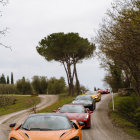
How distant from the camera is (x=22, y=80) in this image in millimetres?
69625

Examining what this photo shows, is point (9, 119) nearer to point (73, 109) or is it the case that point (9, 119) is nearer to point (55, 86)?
point (73, 109)

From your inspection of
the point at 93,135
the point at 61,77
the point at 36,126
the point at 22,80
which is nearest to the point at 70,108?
the point at 93,135

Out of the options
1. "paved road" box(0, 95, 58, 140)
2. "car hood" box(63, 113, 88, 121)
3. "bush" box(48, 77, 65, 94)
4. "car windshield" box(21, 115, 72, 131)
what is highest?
"bush" box(48, 77, 65, 94)

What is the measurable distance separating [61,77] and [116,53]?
56.7 meters

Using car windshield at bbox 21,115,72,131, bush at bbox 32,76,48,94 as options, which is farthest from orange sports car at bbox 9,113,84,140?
bush at bbox 32,76,48,94

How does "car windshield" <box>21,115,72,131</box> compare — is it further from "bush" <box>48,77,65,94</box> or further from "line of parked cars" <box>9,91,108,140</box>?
"bush" <box>48,77,65,94</box>

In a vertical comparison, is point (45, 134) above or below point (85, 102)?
below

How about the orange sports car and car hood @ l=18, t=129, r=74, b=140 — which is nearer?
car hood @ l=18, t=129, r=74, b=140

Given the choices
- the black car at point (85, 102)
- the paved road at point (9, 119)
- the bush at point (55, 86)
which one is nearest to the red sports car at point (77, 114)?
the paved road at point (9, 119)

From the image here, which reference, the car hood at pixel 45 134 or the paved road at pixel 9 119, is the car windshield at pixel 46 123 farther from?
the paved road at pixel 9 119

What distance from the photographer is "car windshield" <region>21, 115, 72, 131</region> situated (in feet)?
25.6

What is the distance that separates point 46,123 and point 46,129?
1.11 ft

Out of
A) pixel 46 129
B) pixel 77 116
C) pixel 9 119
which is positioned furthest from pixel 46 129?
pixel 9 119

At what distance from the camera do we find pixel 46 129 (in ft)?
25.2
